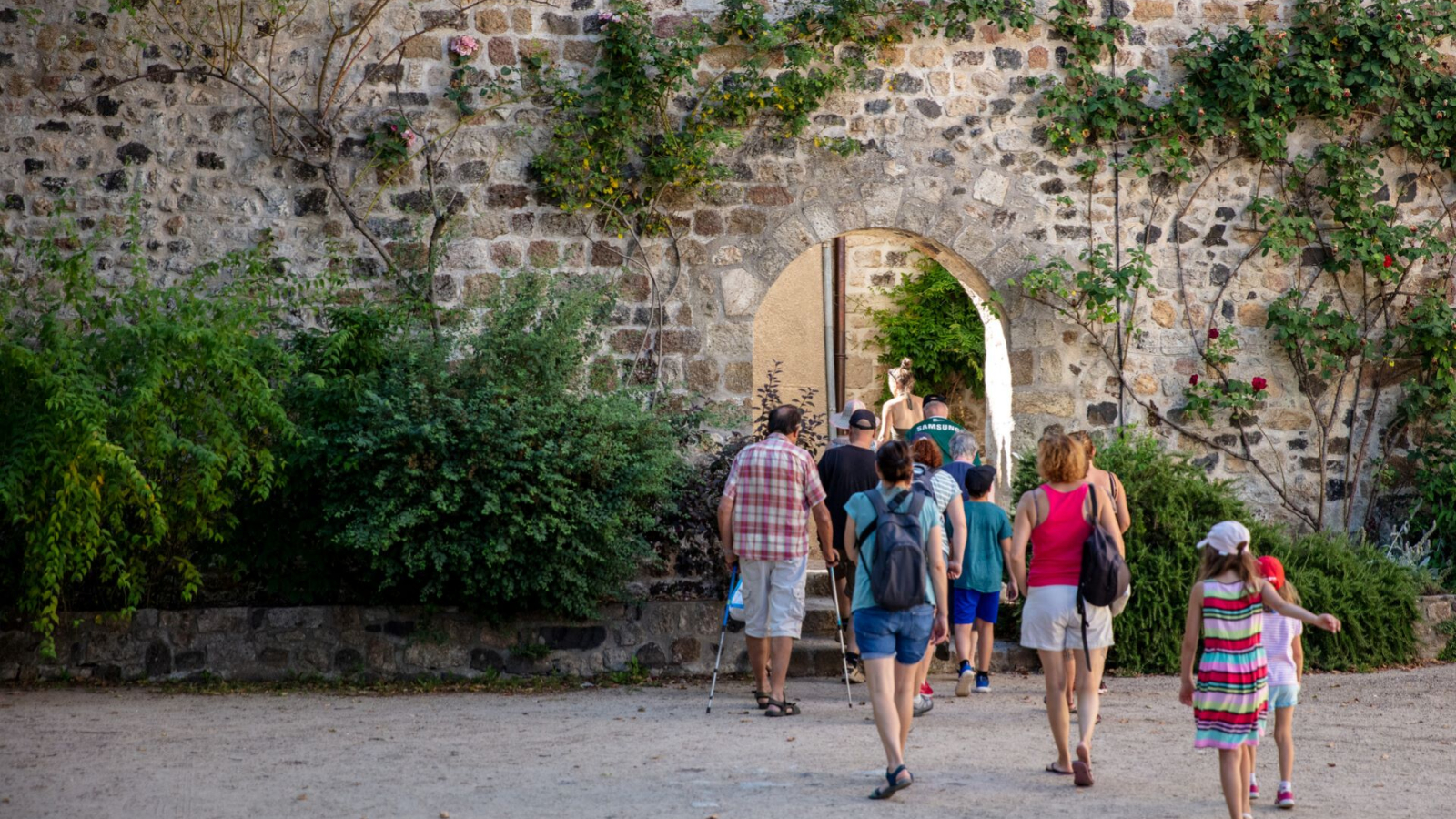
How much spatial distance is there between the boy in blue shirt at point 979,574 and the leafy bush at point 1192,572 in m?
1.05

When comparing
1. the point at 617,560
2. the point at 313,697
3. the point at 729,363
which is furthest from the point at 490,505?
the point at 729,363

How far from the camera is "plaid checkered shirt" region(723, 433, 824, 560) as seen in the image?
21.9 ft

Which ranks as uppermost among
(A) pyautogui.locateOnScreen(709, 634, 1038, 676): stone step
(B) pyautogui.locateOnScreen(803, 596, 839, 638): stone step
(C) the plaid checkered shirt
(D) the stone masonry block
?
(D) the stone masonry block

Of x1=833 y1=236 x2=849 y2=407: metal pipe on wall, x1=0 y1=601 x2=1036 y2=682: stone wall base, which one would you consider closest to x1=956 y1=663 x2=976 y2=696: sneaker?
x1=0 y1=601 x2=1036 y2=682: stone wall base

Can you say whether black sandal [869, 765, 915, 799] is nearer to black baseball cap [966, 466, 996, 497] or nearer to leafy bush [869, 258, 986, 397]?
black baseball cap [966, 466, 996, 497]

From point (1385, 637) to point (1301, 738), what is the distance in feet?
7.91

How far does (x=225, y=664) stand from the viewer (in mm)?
7598

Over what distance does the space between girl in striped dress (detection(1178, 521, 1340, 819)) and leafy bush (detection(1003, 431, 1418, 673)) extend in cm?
321

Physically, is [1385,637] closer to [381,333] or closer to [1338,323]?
[1338,323]

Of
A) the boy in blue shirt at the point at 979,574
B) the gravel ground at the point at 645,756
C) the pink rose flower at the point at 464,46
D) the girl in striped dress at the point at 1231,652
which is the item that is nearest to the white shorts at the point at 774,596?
the gravel ground at the point at 645,756

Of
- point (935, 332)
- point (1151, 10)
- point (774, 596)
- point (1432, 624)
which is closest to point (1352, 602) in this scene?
point (1432, 624)

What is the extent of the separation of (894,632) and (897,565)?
10.3 inches

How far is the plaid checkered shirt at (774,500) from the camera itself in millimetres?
6688

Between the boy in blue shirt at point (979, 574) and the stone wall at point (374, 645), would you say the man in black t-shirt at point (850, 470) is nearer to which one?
the boy in blue shirt at point (979, 574)
